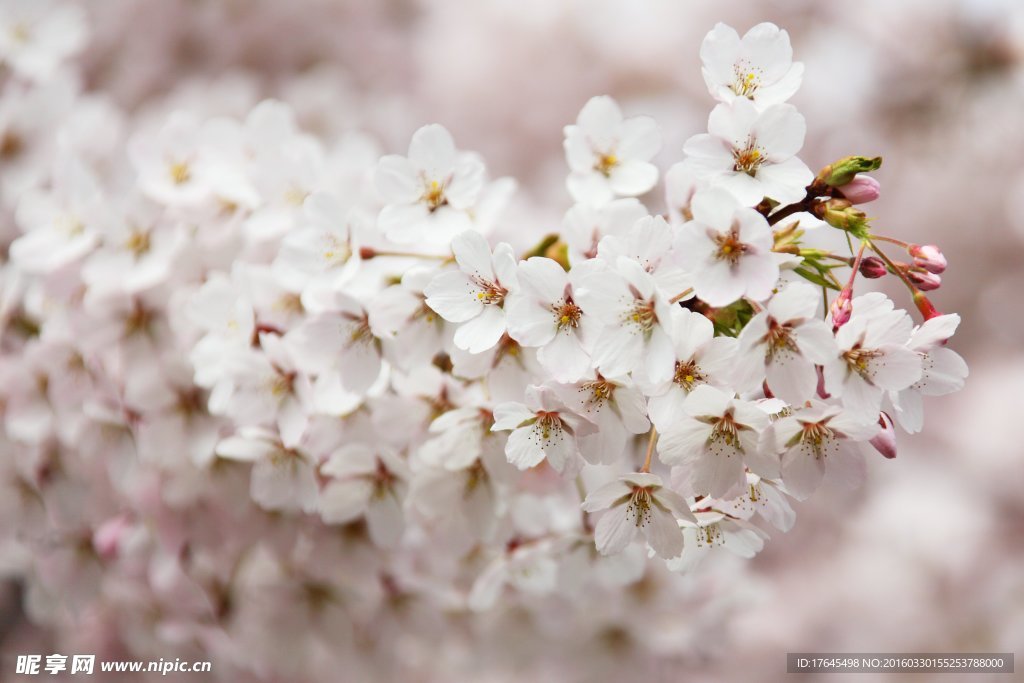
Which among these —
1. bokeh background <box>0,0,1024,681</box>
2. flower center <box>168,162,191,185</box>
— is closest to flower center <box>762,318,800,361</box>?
flower center <box>168,162,191,185</box>

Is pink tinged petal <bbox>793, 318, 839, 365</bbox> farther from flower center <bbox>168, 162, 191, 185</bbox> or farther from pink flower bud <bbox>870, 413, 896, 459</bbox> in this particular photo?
flower center <bbox>168, 162, 191, 185</bbox>

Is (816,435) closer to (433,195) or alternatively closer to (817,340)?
(817,340)

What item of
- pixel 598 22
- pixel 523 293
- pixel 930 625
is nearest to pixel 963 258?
pixel 930 625

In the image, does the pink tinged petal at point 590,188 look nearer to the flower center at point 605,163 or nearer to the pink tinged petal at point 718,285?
the flower center at point 605,163

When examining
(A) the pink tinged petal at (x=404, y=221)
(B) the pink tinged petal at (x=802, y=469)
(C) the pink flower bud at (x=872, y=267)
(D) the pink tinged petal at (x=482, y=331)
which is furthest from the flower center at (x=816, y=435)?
(A) the pink tinged petal at (x=404, y=221)

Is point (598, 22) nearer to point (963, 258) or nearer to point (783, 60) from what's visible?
point (963, 258)

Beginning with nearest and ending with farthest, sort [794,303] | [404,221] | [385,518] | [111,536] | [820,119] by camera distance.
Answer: [794,303], [404,221], [385,518], [111,536], [820,119]

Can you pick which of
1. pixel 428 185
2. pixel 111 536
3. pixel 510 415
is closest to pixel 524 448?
pixel 510 415
